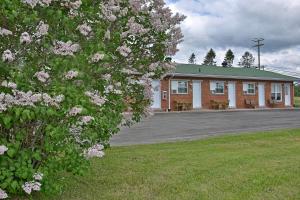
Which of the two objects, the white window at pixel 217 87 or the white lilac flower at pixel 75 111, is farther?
the white window at pixel 217 87

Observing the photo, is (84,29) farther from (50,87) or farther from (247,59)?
(247,59)

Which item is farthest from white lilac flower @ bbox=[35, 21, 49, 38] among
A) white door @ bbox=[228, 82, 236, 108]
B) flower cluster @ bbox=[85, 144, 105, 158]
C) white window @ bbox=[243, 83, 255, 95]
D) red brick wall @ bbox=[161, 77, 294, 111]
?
white window @ bbox=[243, 83, 255, 95]

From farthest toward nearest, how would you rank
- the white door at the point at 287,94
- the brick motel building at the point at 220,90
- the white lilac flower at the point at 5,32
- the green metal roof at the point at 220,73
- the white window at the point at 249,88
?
the white door at the point at 287,94 < the white window at the point at 249,88 < the green metal roof at the point at 220,73 < the brick motel building at the point at 220,90 < the white lilac flower at the point at 5,32

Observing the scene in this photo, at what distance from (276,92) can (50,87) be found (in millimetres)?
41260

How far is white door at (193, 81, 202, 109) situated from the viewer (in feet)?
120

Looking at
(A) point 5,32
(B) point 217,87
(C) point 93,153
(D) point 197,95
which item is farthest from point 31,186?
(B) point 217,87

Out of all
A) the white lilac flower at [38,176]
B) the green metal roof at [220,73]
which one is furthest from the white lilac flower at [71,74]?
the green metal roof at [220,73]

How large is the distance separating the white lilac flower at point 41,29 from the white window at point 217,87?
3353 centimetres

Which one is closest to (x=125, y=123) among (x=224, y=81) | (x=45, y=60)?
(x=45, y=60)

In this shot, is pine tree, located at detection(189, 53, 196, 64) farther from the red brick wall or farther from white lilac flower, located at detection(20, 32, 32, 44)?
white lilac flower, located at detection(20, 32, 32, 44)

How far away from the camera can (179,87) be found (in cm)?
3547

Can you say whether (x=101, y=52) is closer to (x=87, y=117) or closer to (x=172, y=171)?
(x=87, y=117)

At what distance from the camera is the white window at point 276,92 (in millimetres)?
43188

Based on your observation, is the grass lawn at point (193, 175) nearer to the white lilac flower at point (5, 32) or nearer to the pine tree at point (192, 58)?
the white lilac flower at point (5, 32)
